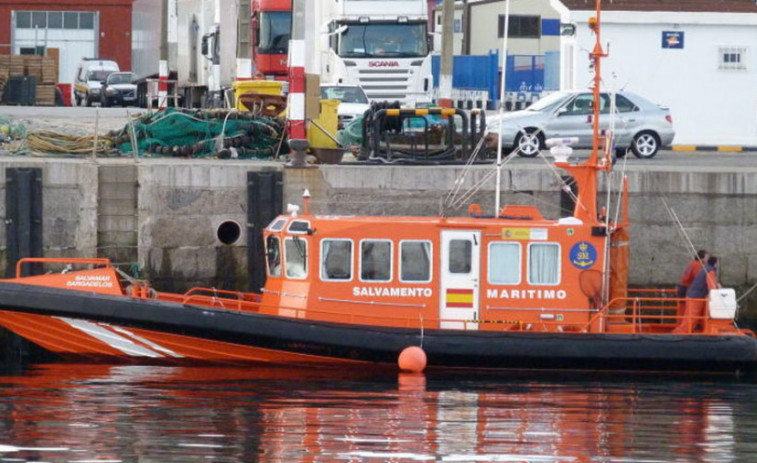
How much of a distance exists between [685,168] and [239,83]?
704cm

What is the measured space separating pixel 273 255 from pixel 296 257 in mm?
306

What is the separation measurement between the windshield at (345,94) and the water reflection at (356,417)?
13.3 m

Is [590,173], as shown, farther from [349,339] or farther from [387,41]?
[387,41]

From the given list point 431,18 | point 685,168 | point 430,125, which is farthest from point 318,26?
point 431,18

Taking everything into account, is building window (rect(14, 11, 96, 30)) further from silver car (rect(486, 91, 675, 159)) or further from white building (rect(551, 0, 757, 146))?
silver car (rect(486, 91, 675, 159))

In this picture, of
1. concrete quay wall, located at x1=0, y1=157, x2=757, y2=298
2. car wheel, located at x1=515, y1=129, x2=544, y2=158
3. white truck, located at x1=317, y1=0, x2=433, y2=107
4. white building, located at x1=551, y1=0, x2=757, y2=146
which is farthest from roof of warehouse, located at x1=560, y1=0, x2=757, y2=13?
concrete quay wall, located at x1=0, y1=157, x2=757, y2=298

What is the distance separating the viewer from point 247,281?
1784 cm

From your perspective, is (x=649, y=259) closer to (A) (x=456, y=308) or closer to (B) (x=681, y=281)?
(B) (x=681, y=281)

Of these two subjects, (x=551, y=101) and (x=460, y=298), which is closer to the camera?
(x=460, y=298)

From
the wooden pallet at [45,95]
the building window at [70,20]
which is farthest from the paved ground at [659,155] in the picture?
the building window at [70,20]

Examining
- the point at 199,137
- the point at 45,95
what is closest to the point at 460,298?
the point at 199,137

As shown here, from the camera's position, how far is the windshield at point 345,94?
29172mm

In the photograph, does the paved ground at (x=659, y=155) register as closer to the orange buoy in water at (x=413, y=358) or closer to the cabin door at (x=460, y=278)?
the cabin door at (x=460, y=278)

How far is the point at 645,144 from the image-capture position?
77.7 ft
